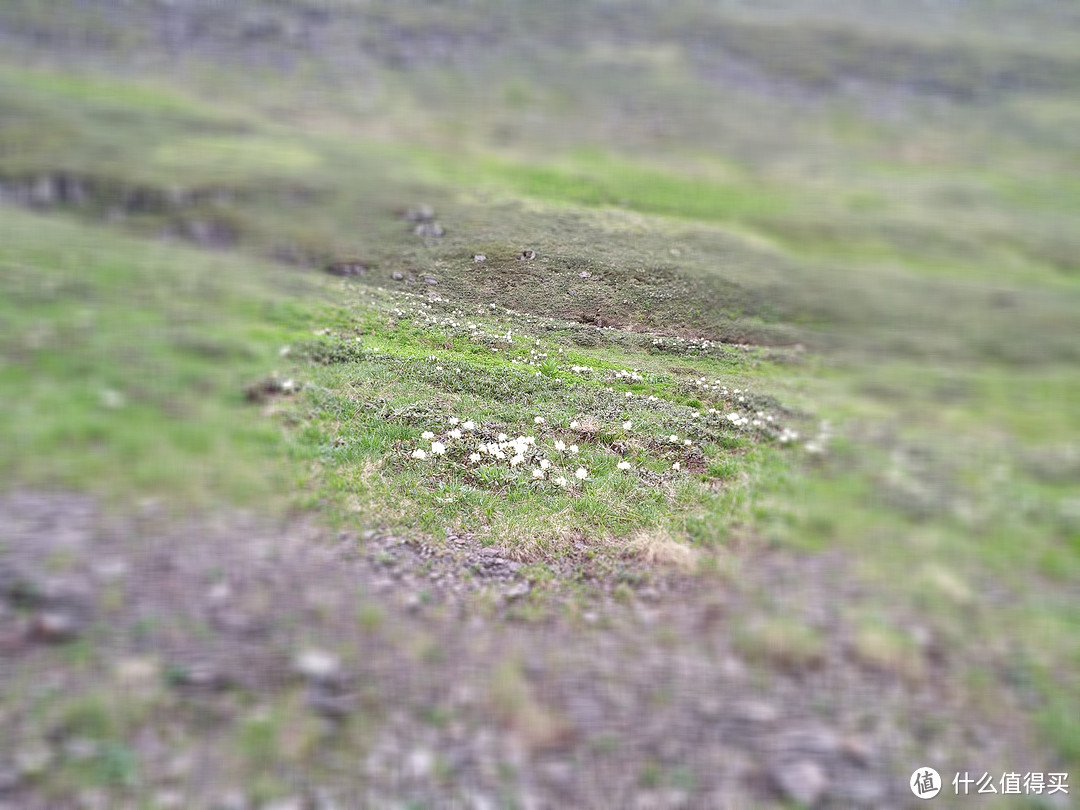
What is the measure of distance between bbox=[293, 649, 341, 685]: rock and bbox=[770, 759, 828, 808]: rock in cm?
367

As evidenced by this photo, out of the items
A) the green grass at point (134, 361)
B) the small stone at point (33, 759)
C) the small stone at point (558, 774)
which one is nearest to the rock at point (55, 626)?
the small stone at point (33, 759)

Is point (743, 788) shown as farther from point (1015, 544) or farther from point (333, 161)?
point (333, 161)

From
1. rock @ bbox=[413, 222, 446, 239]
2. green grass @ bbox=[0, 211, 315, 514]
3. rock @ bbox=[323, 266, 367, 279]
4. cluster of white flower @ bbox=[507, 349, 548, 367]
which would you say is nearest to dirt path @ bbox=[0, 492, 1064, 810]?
green grass @ bbox=[0, 211, 315, 514]

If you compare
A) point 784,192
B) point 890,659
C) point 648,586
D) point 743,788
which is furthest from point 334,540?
point 784,192

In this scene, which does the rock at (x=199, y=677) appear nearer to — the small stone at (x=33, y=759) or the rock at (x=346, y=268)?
the small stone at (x=33, y=759)

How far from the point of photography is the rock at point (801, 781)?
3.93 meters

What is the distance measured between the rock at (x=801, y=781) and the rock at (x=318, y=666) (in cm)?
367

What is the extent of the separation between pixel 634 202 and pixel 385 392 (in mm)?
5478

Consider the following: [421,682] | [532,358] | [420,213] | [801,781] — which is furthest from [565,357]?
[801,781]

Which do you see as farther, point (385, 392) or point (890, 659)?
point (385, 392)

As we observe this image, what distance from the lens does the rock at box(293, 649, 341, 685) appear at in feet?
14.1

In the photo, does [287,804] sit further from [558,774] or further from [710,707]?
[710,707]

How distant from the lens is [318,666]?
14.3 feet

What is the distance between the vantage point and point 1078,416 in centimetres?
706
